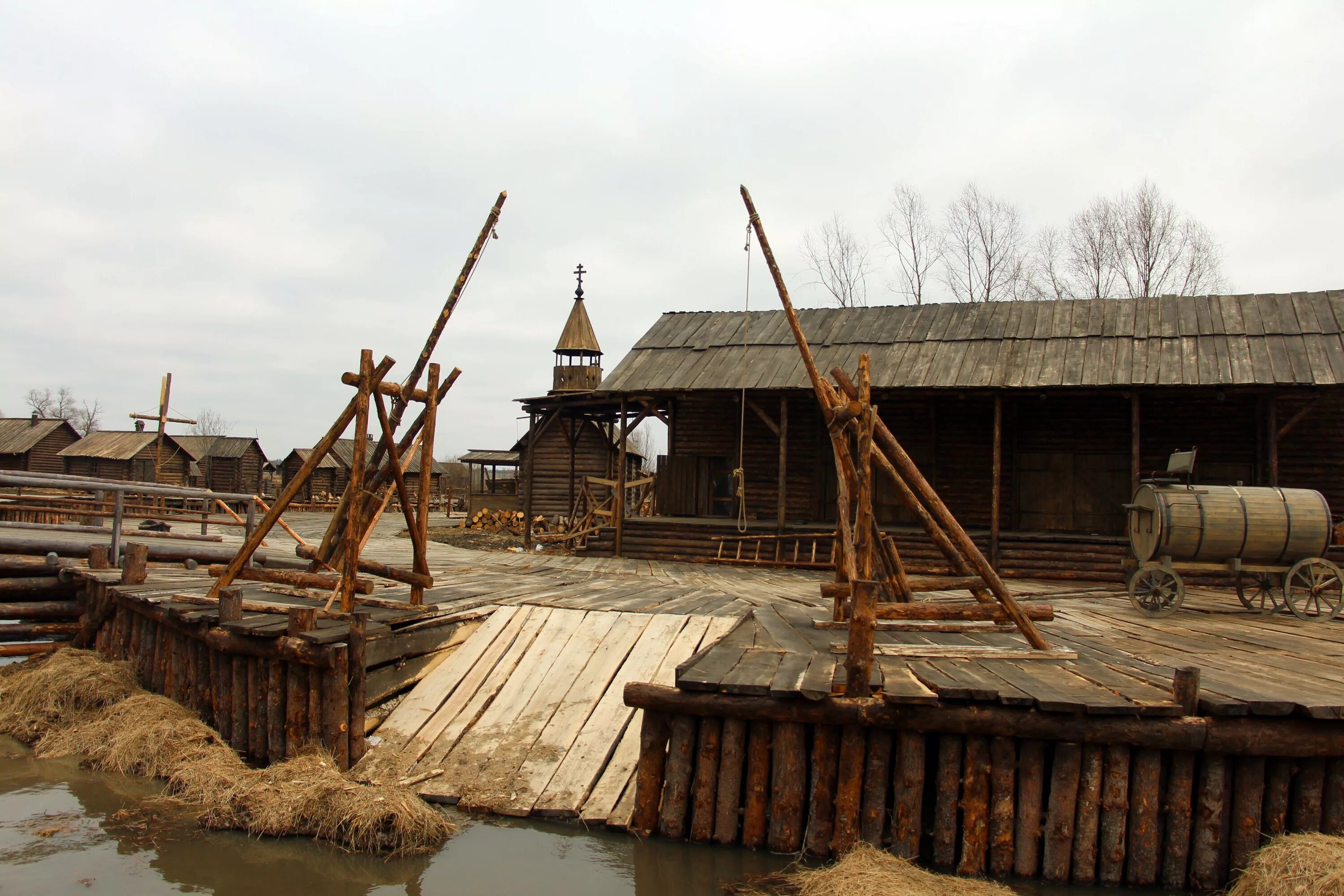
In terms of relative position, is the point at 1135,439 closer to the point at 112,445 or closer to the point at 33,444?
the point at 112,445

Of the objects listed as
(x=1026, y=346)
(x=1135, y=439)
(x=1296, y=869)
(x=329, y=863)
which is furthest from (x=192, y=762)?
(x=1026, y=346)

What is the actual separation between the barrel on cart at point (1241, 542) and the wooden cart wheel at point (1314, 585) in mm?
12

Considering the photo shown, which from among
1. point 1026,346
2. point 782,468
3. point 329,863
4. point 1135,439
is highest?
point 1026,346

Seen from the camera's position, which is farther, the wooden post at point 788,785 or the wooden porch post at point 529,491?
the wooden porch post at point 529,491

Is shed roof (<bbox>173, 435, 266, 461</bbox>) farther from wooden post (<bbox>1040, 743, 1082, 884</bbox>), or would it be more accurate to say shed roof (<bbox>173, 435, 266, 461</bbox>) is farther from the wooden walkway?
wooden post (<bbox>1040, 743, 1082, 884</bbox>)

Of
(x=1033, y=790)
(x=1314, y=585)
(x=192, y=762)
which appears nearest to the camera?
(x=1033, y=790)

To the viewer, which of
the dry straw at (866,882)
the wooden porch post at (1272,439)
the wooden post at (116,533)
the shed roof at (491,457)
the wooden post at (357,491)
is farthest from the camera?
the shed roof at (491,457)

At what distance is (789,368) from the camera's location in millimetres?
16344

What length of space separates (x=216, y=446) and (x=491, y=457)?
790 inches

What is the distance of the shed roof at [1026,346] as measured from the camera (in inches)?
544

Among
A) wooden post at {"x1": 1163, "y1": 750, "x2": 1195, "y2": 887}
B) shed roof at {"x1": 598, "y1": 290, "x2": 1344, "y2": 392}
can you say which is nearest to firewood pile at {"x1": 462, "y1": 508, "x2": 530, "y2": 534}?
shed roof at {"x1": 598, "y1": 290, "x2": 1344, "y2": 392}

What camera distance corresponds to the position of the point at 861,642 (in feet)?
Result: 16.7

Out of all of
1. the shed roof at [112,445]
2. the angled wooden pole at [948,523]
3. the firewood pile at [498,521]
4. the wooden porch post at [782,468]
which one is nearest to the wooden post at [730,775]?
the angled wooden pole at [948,523]

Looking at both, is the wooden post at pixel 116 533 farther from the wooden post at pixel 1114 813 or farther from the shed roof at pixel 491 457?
the shed roof at pixel 491 457
